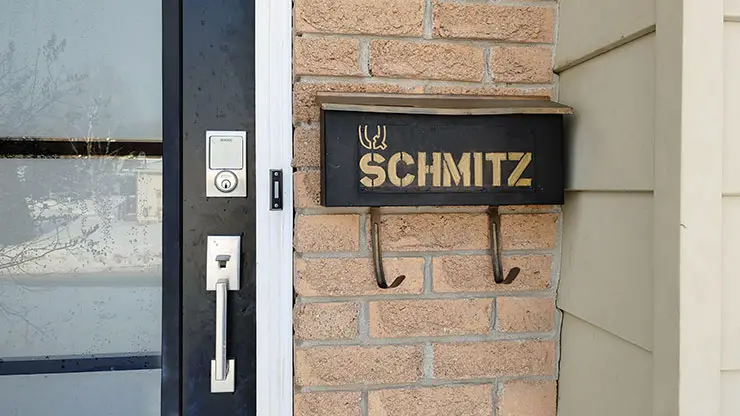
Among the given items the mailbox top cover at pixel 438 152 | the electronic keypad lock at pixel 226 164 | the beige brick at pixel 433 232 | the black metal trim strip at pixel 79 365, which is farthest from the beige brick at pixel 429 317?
the black metal trim strip at pixel 79 365

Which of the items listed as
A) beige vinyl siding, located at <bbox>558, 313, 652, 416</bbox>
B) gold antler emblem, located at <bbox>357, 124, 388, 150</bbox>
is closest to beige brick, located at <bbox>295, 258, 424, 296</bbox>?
gold antler emblem, located at <bbox>357, 124, 388, 150</bbox>

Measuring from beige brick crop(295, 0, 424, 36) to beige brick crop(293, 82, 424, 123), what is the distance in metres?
0.10

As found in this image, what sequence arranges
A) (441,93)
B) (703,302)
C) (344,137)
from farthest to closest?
1. (441,93)
2. (344,137)
3. (703,302)

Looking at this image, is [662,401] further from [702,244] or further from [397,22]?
[397,22]

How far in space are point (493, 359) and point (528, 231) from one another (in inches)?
10.3

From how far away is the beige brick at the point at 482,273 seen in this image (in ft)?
3.03

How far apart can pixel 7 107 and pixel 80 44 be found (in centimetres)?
18

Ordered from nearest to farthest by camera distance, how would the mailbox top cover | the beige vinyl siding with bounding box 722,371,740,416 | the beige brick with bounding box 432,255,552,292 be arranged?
the beige vinyl siding with bounding box 722,371,740,416, the mailbox top cover, the beige brick with bounding box 432,255,552,292

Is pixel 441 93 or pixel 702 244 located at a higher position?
pixel 441 93

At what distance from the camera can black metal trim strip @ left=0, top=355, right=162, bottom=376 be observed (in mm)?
924

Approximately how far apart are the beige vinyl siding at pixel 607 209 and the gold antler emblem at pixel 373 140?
36 cm

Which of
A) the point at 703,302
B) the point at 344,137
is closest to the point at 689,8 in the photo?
the point at 703,302

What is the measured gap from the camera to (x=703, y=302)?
62 cm

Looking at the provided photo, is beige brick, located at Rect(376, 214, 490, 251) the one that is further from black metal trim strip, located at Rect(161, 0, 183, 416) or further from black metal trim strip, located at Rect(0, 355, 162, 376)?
black metal trim strip, located at Rect(0, 355, 162, 376)
